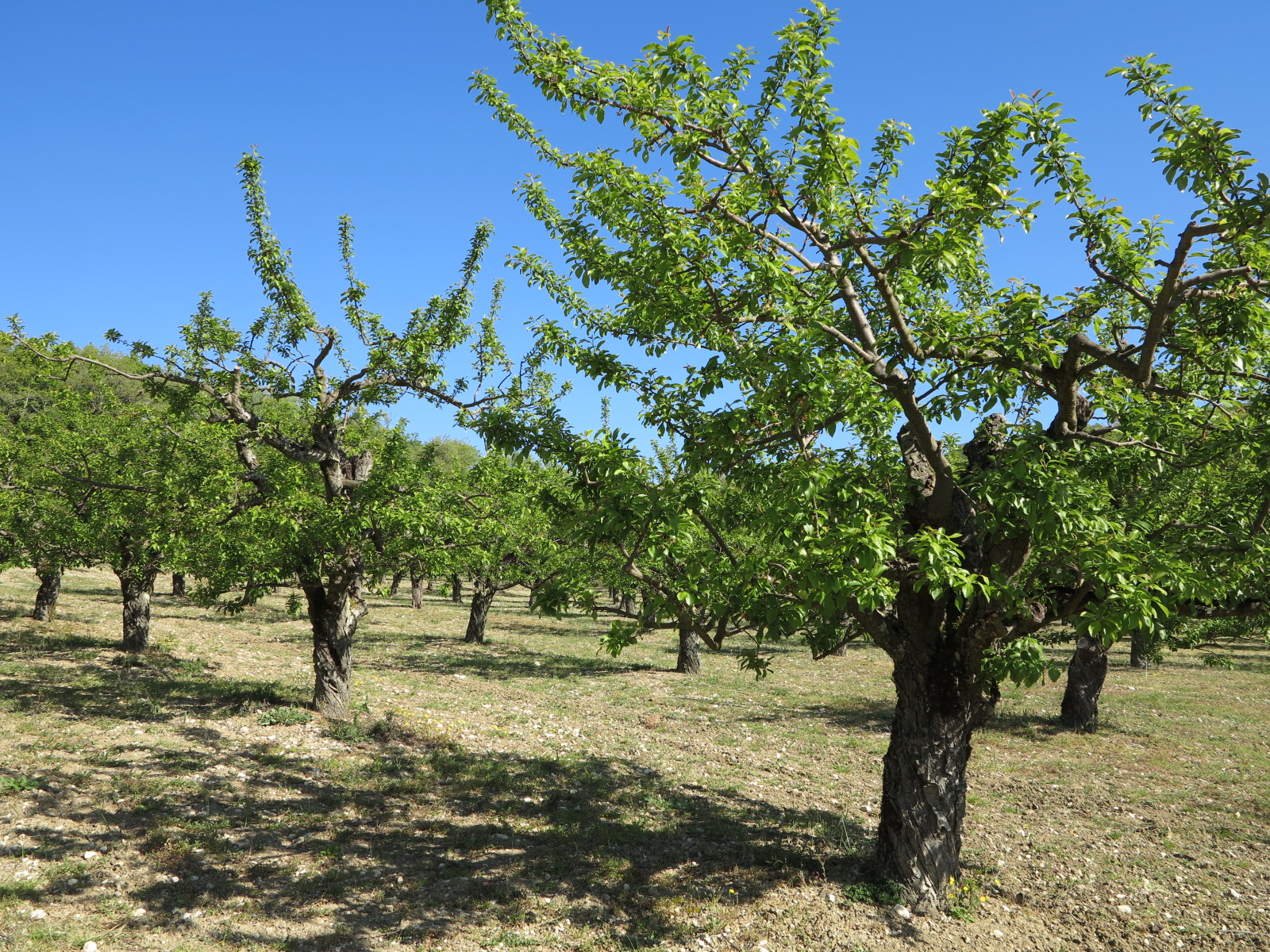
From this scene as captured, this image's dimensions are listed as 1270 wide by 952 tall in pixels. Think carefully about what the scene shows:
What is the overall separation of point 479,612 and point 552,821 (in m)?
24.3

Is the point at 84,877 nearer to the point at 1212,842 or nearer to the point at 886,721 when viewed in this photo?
the point at 1212,842

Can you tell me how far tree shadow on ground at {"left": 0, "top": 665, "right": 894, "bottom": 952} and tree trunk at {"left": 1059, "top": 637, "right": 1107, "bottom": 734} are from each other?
11.3 metres

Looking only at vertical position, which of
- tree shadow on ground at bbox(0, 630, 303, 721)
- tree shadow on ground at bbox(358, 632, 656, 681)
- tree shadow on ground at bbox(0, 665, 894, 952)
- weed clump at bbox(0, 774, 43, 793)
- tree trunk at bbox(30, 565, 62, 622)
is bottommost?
tree shadow on ground at bbox(358, 632, 656, 681)

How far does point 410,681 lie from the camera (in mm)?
23078

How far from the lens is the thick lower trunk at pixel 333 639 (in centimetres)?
1603

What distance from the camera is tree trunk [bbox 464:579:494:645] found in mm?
35188

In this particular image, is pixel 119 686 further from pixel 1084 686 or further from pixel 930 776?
pixel 1084 686

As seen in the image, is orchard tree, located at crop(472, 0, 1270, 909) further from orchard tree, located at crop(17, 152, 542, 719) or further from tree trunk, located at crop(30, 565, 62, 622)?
tree trunk, located at crop(30, 565, 62, 622)

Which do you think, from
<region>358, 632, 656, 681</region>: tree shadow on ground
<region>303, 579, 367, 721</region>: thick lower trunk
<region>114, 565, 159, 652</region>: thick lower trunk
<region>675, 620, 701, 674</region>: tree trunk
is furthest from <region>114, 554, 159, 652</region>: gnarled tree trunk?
<region>675, 620, 701, 674</region>: tree trunk

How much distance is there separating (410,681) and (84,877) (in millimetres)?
14600

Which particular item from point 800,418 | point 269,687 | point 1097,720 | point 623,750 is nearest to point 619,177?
point 800,418

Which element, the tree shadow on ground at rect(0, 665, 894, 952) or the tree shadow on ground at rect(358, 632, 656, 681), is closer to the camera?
the tree shadow on ground at rect(0, 665, 894, 952)

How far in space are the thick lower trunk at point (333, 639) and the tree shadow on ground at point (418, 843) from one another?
2064 millimetres

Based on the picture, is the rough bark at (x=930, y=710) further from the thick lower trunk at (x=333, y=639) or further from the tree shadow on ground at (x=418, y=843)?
the thick lower trunk at (x=333, y=639)
